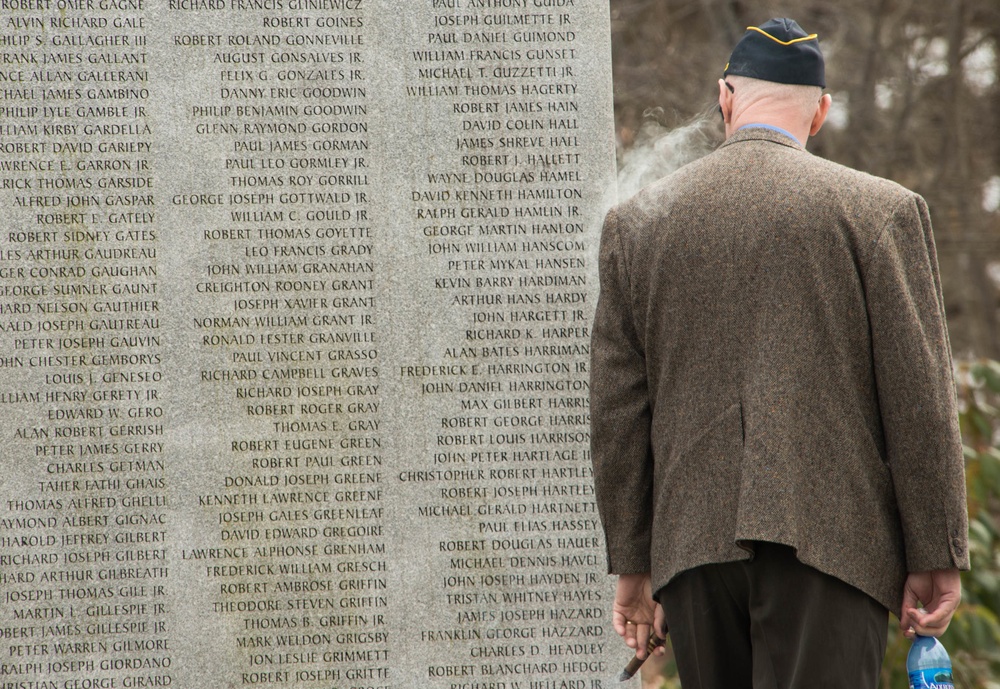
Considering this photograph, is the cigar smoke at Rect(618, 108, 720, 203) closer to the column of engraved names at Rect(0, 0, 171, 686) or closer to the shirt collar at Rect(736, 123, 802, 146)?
the shirt collar at Rect(736, 123, 802, 146)

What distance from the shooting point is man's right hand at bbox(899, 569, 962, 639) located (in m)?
2.36

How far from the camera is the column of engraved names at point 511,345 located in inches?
138

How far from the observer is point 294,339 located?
3.50 metres

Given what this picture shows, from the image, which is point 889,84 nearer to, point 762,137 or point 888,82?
point 888,82

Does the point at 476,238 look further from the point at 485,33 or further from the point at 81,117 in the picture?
the point at 81,117

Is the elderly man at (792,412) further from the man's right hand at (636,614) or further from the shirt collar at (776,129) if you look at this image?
the man's right hand at (636,614)

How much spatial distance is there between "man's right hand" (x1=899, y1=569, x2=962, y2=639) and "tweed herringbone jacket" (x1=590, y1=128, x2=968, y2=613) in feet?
0.09

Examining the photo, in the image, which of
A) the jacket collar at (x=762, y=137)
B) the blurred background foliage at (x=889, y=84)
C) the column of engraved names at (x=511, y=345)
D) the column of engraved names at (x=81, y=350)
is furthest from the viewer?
the blurred background foliage at (x=889, y=84)

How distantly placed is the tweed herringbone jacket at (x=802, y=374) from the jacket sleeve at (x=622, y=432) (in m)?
0.09

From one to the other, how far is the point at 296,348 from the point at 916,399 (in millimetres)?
1886

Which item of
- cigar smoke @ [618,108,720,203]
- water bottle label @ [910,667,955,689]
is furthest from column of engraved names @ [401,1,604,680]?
water bottle label @ [910,667,955,689]

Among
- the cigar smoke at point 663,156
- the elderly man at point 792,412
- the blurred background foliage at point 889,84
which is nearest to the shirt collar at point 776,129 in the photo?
the elderly man at point 792,412

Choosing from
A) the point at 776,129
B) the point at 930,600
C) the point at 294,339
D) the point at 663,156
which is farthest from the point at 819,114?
the point at 294,339

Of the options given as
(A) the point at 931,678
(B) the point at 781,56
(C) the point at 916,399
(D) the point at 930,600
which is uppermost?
(B) the point at 781,56
